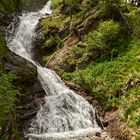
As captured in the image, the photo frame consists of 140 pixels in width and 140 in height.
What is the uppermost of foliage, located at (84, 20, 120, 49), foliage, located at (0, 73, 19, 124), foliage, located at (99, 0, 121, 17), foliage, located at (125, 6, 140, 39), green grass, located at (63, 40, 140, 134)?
foliage, located at (99, 0, 121, 17)

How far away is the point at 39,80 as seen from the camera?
28.1 m

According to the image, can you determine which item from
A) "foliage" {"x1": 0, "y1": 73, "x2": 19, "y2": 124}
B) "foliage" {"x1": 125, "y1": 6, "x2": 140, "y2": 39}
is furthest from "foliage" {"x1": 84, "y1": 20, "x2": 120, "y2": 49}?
"foliage" {"x1": 0, "y1": 73, "x2": 19, "y2": 124}

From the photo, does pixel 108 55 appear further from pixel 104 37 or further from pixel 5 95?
pixel 5 95

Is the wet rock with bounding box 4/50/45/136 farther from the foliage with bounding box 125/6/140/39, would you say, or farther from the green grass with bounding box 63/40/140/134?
the foliage with bounding box 125/6/140/39

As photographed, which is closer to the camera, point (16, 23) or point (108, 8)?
point (108, 8)

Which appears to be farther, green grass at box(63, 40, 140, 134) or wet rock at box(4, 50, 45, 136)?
green grass at box(63, 40, 140, 134)

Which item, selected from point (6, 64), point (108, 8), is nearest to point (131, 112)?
point (6, 64)

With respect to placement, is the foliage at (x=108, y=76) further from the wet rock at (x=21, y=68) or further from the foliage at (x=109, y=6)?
the foliage at (x=109, y=6)

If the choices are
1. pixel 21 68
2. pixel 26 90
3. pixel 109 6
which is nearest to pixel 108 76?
pixel 26 90

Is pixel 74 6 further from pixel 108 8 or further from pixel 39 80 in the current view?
pixel 39 80

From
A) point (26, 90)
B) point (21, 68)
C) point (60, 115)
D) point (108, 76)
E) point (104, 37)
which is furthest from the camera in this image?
point (104, 37)

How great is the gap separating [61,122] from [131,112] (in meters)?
4.49

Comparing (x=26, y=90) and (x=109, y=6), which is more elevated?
(x=109, y=6)

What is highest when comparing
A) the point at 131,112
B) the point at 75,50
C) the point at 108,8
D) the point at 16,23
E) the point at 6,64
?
the point at 16,23
